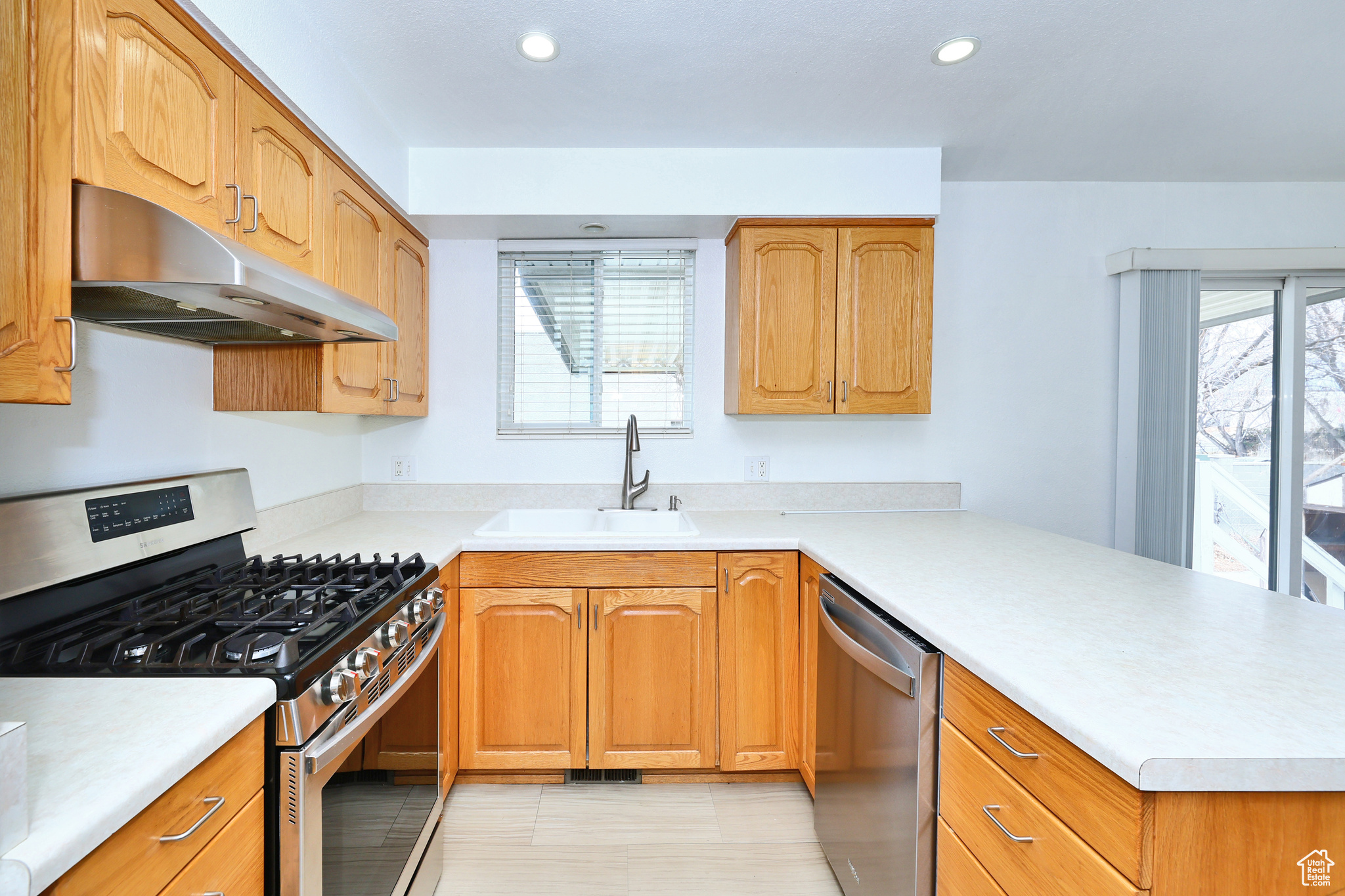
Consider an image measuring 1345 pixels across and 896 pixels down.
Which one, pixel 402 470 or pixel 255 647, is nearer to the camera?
pixel 255 647

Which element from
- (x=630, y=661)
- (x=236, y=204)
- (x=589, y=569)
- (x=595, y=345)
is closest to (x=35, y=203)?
(x=236, y=204)

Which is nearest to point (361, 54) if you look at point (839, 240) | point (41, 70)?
point (41, 70)

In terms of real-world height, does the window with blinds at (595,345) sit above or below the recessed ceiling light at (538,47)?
below

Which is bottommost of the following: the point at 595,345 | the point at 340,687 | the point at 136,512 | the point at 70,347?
the point at 340,687

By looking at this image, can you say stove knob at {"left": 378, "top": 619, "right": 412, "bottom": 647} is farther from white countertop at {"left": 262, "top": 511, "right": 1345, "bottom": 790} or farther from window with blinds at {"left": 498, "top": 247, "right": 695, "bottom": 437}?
window with blinds at {"left": 498, "top": 247, "right": 695, "bottom": 437}

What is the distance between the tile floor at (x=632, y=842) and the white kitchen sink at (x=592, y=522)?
3.05 ft

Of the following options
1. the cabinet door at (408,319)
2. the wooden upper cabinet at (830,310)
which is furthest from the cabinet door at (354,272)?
the wooden upper cabinet at (830,310)

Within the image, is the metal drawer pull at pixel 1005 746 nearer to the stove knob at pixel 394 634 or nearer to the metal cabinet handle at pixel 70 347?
the stove knob at pixel 394 634

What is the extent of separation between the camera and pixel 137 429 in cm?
149

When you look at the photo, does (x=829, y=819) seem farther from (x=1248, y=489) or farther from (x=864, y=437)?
(x=1248, y=489)

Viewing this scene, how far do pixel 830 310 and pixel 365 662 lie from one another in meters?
1.94

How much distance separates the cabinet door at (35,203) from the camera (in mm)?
855

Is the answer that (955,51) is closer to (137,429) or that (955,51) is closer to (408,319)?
(408,319)

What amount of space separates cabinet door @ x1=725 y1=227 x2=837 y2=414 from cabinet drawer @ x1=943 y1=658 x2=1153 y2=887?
1.41 meters
